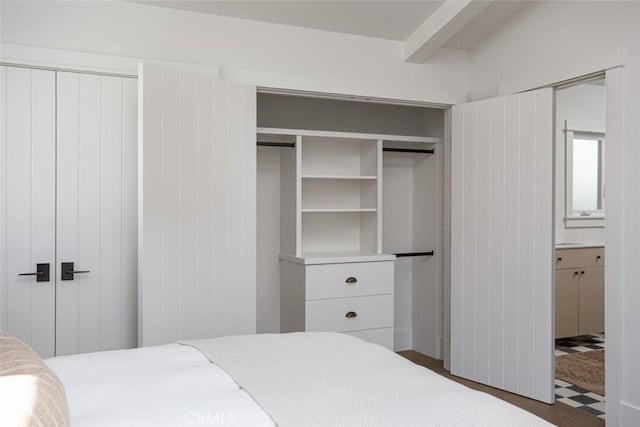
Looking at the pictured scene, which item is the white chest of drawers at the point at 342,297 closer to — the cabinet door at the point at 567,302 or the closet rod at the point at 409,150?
the closet rod at the point at 409,150

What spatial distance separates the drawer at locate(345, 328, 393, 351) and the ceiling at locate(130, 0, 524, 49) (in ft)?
6.99

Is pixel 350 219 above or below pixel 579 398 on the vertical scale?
above

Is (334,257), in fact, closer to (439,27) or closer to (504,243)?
(504,243)

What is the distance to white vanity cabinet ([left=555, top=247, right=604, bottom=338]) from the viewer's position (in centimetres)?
473

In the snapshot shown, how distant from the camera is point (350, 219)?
4434 millimetres

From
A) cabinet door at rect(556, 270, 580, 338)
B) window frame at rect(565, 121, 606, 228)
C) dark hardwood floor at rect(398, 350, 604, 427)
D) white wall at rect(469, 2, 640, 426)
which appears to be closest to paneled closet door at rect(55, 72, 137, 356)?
dark hardwood floor at rect(398, 350, 604, 427)

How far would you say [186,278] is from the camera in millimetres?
2963

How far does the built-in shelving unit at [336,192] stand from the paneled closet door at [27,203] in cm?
161

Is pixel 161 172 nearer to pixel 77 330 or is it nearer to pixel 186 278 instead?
pixel 186 278

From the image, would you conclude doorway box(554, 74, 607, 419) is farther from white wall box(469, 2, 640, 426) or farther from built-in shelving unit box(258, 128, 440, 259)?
built-in shelving unit box(258, 128, 440, 259)

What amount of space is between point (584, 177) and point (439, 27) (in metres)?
2.92

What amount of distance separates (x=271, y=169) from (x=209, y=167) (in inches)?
48.2

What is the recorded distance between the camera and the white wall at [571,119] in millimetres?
5219

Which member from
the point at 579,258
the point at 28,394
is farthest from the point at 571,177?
the point at 28,394
